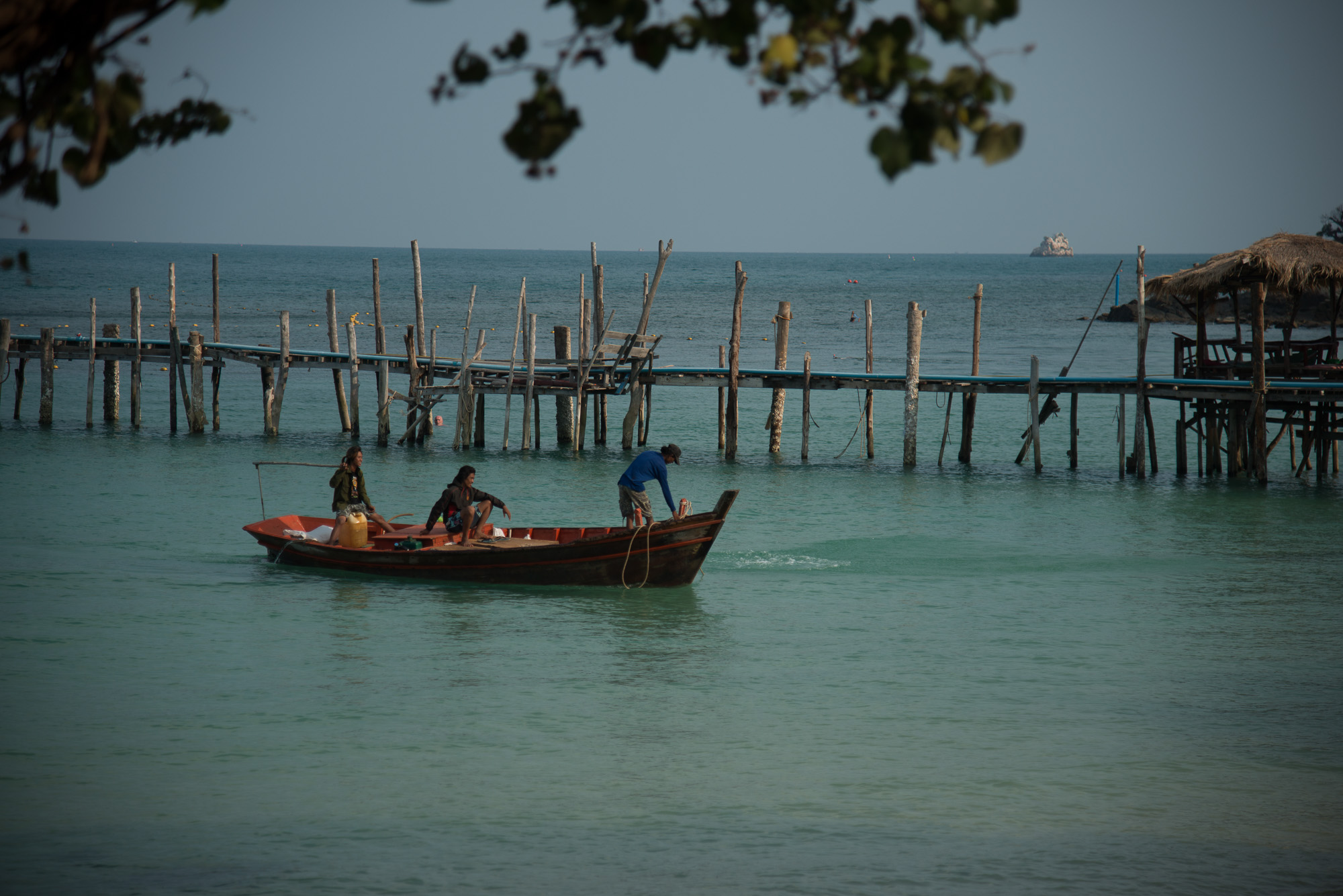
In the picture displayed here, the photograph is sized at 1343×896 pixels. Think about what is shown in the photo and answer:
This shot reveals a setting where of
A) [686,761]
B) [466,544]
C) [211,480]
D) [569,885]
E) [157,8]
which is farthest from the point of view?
[211,480]

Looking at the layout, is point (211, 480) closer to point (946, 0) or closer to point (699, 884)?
point (699, 884)

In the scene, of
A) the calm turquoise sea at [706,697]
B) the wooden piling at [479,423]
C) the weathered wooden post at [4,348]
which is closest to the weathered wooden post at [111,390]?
the weathered wooden post at [4,348]

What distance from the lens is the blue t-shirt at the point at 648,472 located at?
1359cm

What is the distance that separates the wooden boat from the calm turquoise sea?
0.91 feet

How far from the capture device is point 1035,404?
23.3 m

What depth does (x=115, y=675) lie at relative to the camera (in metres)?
11.1

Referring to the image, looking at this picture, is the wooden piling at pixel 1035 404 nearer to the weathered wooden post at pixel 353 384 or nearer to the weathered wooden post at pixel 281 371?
the weathered wooden post at pixel 353 384

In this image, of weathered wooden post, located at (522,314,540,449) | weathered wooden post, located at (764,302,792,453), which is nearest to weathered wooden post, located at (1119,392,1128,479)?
weathered wooden post, located at (764,302,792,453)

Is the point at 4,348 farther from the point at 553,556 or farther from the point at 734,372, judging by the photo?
the point at 553,556

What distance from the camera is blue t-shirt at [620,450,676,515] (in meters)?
13.6

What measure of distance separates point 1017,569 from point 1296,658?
15.3 feet

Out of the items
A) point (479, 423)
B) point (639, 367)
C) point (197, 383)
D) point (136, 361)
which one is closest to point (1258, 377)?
point (639, 367)

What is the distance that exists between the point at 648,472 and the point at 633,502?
0.81 metres

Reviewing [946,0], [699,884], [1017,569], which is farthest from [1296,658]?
[946,0]
